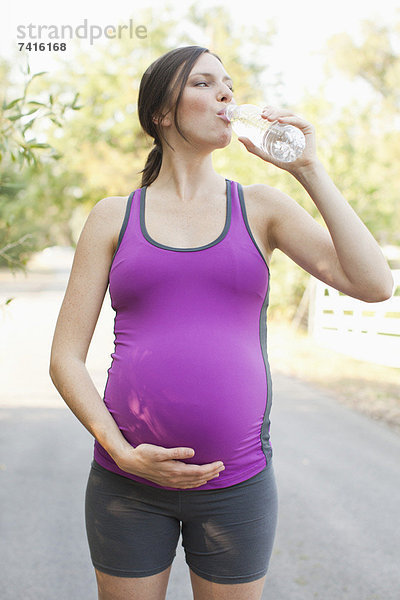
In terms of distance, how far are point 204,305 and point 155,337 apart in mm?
142

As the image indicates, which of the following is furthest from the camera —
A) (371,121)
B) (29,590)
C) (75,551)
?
(371,121)

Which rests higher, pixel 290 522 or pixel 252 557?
pixel 252 557

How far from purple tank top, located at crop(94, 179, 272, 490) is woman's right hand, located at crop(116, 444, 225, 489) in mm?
56

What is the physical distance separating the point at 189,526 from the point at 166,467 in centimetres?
22

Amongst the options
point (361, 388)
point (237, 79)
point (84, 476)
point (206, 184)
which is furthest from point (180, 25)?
point (206, 184)

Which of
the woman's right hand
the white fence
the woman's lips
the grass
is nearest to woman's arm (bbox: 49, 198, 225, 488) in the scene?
the woman's right hand

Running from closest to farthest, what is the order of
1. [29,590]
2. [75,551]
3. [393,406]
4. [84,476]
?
[29,590] → [75,551] → [84,476] → [393,406]

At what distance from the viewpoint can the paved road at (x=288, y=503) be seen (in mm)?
3820

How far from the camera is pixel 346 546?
425cm

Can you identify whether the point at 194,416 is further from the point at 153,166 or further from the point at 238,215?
the point at 153,166

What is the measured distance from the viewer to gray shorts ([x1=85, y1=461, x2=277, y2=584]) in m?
1.64

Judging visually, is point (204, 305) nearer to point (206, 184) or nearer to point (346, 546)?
point (206, 184)

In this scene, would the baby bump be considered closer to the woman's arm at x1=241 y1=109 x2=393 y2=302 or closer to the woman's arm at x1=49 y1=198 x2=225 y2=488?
the woman's arm at x1=49 y1=198 x2=225 y2=488

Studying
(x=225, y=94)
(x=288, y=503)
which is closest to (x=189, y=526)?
(x=225, y=94)
